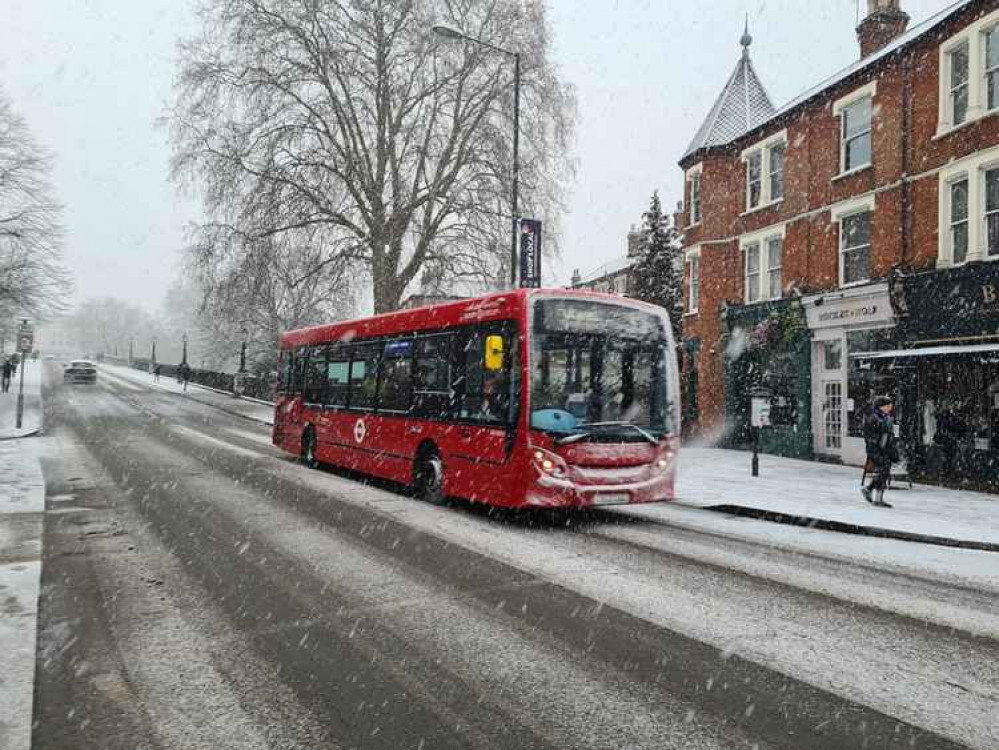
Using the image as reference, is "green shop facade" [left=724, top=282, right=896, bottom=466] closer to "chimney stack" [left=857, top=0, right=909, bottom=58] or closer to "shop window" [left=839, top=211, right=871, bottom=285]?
"shop window" [left=839, top=211, right=871, bottom=285]

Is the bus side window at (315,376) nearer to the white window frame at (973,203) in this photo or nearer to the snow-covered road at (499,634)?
the snow-covered road at (499,634)

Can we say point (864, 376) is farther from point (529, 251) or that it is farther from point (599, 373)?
point (599, 373)

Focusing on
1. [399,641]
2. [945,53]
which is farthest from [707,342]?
[399,641]

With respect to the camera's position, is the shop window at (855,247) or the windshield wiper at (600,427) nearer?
the windshield wiper at (600,427)

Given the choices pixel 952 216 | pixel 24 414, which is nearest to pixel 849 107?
pixel 952 216

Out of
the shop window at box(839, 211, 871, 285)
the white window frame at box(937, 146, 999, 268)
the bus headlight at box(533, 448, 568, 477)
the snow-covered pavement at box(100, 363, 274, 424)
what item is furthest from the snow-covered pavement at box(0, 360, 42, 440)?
the white window frame at box(937, 146, 999, 268)

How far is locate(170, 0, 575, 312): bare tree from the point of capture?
2595 cm

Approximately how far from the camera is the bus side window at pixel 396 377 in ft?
38.1

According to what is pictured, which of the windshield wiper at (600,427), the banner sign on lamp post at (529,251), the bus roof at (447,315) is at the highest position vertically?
the banner sign on lamp post at (529,251)

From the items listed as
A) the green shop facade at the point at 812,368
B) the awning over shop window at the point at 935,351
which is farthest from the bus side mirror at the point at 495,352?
the green shop facade at the point at 812,368

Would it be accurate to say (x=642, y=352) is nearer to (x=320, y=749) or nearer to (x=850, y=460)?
(x=320, y=749)

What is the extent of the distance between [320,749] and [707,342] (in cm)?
2326

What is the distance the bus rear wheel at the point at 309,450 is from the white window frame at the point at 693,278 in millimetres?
15146

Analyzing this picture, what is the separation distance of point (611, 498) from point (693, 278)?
18.5 metres
